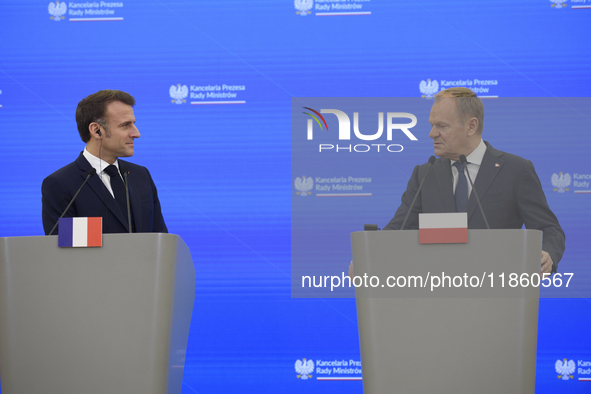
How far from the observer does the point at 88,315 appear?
141 centimetres

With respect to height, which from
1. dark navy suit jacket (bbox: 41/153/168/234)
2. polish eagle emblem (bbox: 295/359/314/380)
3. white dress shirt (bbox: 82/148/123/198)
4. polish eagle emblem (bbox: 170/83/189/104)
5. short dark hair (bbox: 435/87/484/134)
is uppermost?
polish eagle emblem (bbox: 170/83/189/104)

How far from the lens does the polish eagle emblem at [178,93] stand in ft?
10.7

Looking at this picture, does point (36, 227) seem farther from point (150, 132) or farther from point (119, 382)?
point (119, 382)

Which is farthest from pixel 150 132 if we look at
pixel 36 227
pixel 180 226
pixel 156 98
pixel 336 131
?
pixel 336 131

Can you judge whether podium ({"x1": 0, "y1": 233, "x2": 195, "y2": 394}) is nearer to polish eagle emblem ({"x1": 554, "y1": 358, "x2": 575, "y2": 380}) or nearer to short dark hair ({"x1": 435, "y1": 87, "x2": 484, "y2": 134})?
short dark hair ({"x1": 435, "y1": 87, "x2": 484, "y2": 134})

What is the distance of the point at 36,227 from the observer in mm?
3260

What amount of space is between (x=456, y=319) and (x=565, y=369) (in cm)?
207

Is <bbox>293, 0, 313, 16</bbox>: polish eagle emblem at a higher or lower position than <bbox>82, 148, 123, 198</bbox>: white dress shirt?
higher

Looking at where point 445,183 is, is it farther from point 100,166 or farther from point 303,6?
point 303,6

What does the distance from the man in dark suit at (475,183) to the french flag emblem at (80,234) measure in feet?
3.35

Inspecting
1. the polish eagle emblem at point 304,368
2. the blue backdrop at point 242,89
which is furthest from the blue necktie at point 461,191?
the polish eagle emblem at point 304,368

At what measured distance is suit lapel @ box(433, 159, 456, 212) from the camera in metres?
1.82

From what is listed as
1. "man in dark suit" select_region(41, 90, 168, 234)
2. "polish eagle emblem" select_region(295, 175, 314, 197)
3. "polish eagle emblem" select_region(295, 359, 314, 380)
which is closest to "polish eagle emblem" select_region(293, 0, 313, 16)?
"polish eagle emblem" select_region(295, 175, 314, 197)

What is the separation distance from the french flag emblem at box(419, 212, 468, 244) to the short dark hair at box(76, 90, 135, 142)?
60.3 inches
